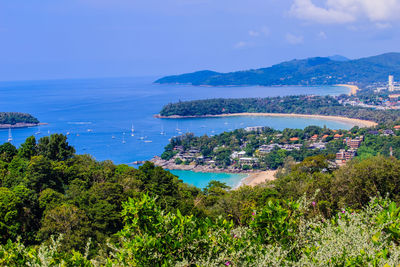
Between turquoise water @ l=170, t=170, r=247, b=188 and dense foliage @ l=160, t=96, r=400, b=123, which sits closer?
turquoise water @ l=170, t=170, r=247, b=188

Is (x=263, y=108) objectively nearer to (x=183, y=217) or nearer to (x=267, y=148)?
(x=267, y=148)

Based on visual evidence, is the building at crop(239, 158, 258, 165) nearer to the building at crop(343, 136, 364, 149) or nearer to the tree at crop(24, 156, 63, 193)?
the building at crop(343, 136, 364, 149)

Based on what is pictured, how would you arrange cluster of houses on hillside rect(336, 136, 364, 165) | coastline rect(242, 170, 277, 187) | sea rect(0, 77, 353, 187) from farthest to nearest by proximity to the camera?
sea rect(0, 77, 353, 187) < cluster of houses on hillside rect(336, 136, 364, 165) < coastline rect(242, 170, 277, 187)

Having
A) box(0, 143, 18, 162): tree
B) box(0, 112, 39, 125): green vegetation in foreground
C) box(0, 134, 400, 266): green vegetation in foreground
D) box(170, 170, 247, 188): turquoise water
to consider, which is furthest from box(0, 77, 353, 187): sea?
box(0, 134, 400, 266): green vegetation in foreground

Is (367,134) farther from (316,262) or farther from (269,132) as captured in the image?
(316,262)

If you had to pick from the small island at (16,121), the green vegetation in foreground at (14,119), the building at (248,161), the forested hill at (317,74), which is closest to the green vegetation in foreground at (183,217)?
the building at (248,161)

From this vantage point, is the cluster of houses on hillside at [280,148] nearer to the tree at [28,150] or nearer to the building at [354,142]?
the building at [354,142]

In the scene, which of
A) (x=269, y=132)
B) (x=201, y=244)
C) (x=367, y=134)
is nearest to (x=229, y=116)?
(x=269, y=132)
